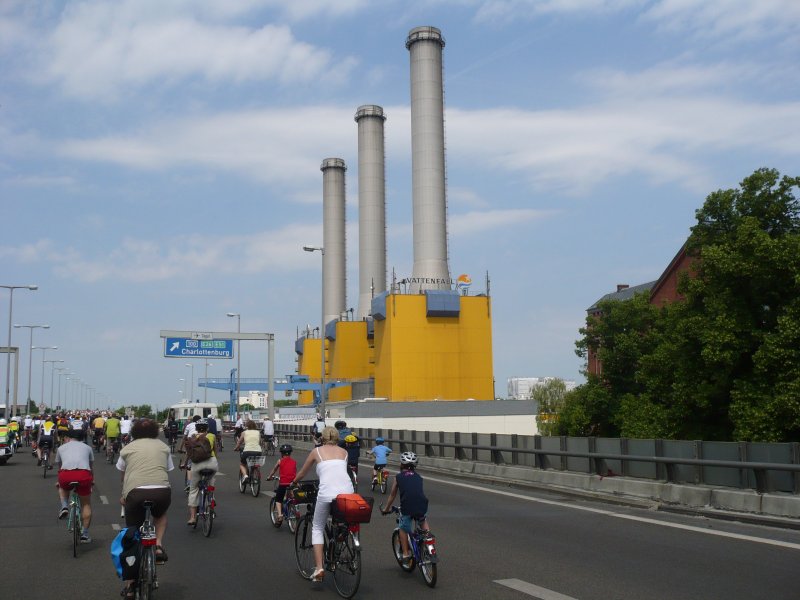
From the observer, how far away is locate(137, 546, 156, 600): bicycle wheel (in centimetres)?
833

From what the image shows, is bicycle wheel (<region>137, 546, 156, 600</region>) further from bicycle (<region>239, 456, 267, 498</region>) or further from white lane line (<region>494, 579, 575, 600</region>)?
→ bicycle (<region>239, 456, 267, 498</region>)

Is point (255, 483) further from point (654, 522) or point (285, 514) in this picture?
point (654, 522)

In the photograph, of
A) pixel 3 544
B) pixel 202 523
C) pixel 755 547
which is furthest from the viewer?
pixel 202 523

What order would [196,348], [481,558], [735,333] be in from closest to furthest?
[481,558]
[735,333]
[196,348]

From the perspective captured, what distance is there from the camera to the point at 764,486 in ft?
50.2

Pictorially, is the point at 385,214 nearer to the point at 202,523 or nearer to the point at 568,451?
the point at 568,451

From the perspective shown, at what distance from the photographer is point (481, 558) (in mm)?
11453

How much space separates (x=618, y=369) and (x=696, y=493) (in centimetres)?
4492

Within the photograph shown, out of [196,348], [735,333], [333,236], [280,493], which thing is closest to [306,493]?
[280,493]

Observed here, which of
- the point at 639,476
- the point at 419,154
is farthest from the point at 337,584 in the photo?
the point at 419,154

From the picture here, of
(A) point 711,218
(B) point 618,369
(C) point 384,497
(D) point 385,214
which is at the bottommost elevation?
(C) point 384,497

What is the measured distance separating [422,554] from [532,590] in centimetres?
125

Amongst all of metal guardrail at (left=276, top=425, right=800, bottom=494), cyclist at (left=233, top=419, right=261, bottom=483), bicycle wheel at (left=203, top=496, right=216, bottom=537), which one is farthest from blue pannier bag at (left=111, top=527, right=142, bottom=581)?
cyclist at (left=233, top=419, right=261, bottom=483)

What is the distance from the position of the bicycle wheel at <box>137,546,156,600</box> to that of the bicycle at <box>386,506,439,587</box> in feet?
9.26
